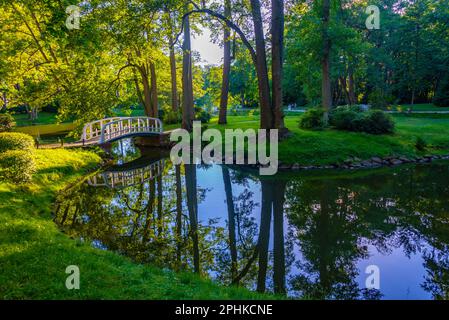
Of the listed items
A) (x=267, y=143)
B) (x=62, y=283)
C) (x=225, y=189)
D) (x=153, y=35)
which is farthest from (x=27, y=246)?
(x=267, y=143)

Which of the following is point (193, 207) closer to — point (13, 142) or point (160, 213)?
point (160, 213)

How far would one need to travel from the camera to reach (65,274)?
5.30 metres

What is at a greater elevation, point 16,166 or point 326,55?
point 326,55

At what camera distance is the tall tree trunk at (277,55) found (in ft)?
53.7

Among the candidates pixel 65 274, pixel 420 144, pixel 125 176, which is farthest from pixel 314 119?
pixel 65 274

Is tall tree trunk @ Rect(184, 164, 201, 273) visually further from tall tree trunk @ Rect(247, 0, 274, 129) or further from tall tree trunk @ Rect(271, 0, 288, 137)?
tall tree trunk @ Rect(271, 0, 288, 137)

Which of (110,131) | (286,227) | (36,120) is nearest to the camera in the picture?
(286,227)

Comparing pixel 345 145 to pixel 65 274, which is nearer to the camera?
pixel 65 274

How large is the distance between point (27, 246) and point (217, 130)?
17452 millimetres

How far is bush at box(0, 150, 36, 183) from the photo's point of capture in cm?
1069

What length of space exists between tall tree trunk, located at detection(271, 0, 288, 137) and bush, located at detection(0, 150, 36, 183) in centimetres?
1154

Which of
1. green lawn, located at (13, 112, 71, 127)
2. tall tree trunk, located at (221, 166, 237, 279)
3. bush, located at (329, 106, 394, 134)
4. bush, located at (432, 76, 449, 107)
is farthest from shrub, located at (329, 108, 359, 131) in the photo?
green lawn, located at (13, 112, 71, 127)

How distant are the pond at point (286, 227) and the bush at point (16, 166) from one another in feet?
4.70

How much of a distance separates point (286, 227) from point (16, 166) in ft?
29.2
